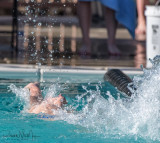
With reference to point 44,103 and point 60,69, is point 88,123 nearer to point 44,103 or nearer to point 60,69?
point 44,103

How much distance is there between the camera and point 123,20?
6.57 metres

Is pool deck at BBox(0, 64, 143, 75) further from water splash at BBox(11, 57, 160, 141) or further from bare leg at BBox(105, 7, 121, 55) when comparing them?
water splash at BBox(11, 57, 160, 141)

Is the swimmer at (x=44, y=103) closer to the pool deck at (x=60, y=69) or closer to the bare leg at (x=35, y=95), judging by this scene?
the bare leg at (x=35, y=95)

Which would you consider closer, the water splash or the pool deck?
the water splash

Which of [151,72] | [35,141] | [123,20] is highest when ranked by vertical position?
[123,20]

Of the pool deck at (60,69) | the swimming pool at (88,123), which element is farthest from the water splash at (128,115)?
the pool deck at (60,69)

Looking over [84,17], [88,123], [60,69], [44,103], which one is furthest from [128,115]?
[84,17]

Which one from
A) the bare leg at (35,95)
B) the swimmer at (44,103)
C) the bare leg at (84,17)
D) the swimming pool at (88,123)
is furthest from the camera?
the bare leg at (84,17)

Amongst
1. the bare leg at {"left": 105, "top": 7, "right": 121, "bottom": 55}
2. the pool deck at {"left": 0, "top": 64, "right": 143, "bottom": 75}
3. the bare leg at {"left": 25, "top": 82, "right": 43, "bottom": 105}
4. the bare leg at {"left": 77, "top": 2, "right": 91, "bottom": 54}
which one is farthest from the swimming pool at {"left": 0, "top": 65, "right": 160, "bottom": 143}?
the bare leg at {"left": 105, "top": 7, "right": 121, "bottom": 55}

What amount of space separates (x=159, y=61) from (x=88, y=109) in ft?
2.51

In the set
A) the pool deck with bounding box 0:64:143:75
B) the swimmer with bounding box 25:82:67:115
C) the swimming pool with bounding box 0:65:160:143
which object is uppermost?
the pool deck with bounding box 0:64:143:75

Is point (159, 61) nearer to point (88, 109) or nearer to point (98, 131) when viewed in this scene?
point (88, 109)

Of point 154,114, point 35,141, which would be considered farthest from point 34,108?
point 154,114

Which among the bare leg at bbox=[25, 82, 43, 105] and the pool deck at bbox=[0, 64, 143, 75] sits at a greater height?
the pool deck at bbox=[0, 64, 143, 75]
